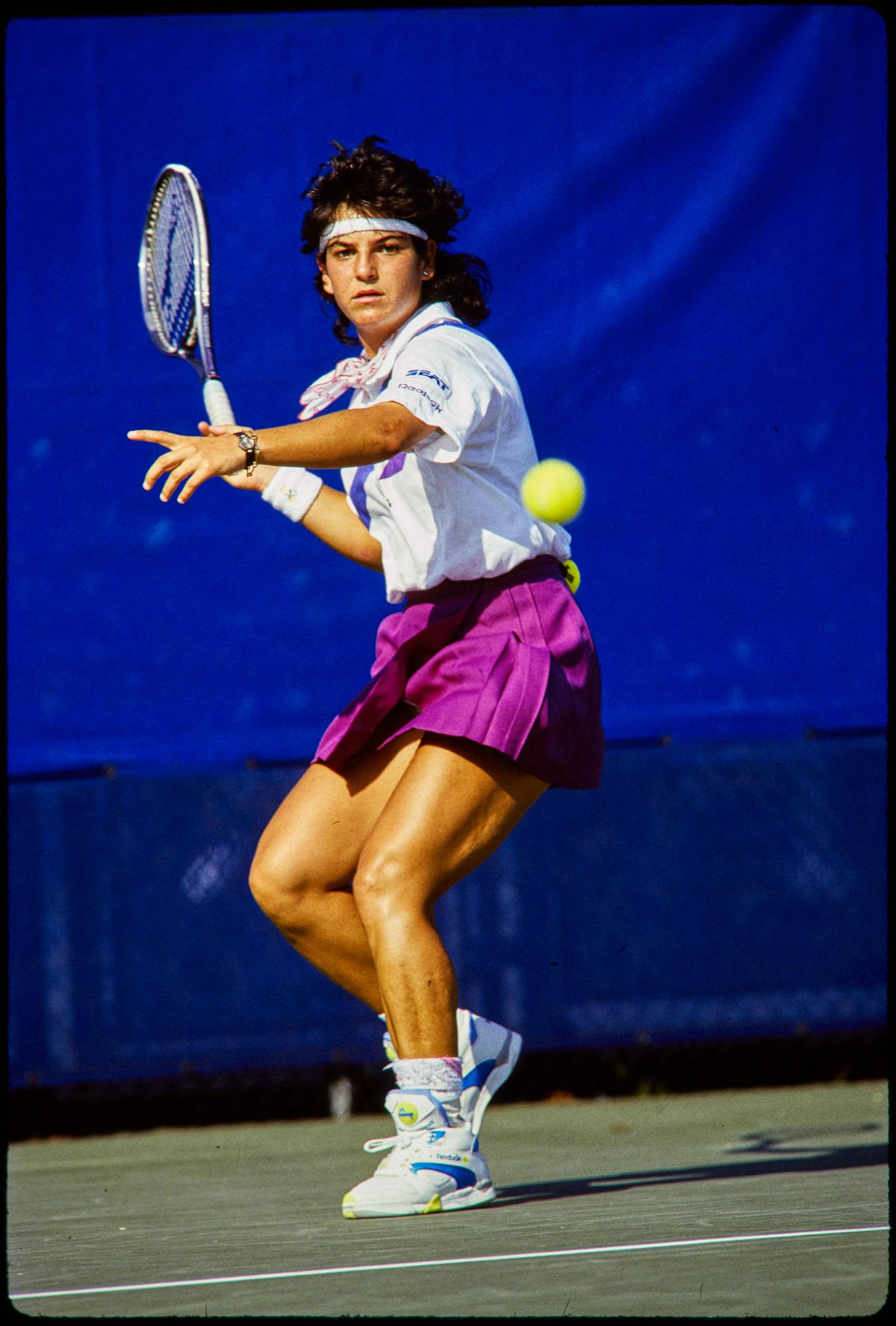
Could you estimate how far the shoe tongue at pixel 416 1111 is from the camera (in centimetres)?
274

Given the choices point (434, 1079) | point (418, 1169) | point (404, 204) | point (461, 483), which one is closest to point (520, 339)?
point (404, 204)

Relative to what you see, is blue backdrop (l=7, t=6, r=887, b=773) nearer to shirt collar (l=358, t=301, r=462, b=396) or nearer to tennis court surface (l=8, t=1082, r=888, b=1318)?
tennis court surface (l=8, t=1082, r=888, b=1318)

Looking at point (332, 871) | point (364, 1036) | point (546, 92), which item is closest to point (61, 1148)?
point (364, 1036)

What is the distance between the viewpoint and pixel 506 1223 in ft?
8.63

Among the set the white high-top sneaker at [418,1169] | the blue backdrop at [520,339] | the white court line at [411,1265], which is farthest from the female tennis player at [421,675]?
the blue backdrop at [520,339]

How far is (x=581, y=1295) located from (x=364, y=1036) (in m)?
2.27

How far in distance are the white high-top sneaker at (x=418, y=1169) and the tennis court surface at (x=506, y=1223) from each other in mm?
36

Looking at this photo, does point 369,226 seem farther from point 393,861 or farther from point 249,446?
point 393,861

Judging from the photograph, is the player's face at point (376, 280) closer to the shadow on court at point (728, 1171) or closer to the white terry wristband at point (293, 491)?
the white terry wristband at point (293, 491)

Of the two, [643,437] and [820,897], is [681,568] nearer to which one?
[643,437]

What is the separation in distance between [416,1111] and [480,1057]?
0.24 m

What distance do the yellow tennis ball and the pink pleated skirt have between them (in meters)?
0.09

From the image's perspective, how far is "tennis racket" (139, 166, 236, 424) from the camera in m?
3.38

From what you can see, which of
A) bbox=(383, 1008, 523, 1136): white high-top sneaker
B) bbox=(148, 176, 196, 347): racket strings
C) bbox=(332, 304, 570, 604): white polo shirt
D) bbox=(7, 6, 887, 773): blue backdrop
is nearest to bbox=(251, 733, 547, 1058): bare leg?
bbox=(383, 1008, 523, 1136): white high-top sneaker
